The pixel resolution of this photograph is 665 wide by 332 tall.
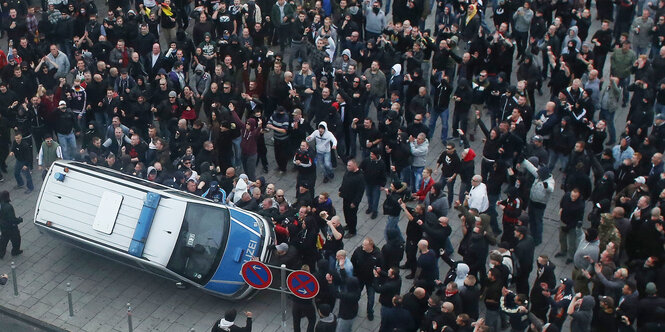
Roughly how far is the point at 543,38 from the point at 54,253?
11936 mm

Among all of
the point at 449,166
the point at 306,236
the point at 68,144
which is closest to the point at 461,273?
the point at 306,236

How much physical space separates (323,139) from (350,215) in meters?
1.81

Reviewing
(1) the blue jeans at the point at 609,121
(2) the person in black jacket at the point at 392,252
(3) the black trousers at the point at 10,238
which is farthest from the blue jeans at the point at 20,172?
(1) the blue jeans at the point at 609,121

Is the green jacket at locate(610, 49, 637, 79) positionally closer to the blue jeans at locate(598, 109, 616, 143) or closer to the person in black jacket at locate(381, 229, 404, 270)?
the blue jeans at locate(598, 109, 616, 143)

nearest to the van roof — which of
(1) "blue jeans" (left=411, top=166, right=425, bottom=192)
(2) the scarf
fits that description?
(1) "blue jeans" (left=411, top=166, right=425, bottom=192)

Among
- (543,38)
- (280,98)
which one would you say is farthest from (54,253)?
(543,38)

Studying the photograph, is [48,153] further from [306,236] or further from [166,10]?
[166,10]

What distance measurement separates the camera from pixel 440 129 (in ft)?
71.3

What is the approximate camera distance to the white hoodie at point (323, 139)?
19219 millimetres

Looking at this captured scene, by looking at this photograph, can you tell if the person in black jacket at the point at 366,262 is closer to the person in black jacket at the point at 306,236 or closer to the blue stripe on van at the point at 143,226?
the person in black jacket at the point at 306,236

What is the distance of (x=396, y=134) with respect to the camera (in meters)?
19.0

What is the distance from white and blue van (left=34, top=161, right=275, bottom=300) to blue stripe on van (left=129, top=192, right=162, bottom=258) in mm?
16

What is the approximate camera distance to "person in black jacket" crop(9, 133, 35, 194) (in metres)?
19.5

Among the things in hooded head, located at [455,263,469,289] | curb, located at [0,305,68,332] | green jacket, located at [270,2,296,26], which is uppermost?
green jacket, located at [270,2,296,26]
